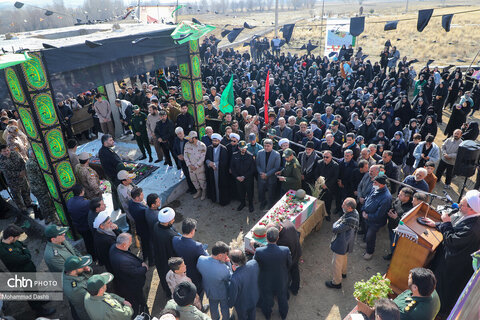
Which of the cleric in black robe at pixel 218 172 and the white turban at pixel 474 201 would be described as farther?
the cleric in black robe at pixel 218 172

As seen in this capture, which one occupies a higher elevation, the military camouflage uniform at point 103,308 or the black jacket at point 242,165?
the military camouflage uniform at point 103,308

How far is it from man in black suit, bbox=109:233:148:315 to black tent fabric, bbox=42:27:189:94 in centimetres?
343

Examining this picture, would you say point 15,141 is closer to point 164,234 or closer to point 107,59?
point 107,59

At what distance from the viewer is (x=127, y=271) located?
14.6 feet

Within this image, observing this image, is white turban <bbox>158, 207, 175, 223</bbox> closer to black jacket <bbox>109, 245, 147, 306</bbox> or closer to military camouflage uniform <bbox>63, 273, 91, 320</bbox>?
black jacket <bbox>109, 245, 147, 306</bbox>

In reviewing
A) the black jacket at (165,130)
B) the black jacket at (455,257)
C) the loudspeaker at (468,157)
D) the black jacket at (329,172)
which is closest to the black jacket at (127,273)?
the black jacket at (329,172)

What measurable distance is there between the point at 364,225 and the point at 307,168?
174 cm

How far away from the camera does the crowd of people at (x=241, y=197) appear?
4.15 meters

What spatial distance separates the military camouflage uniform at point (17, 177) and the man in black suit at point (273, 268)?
6123mm

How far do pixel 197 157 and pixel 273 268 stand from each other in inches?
159

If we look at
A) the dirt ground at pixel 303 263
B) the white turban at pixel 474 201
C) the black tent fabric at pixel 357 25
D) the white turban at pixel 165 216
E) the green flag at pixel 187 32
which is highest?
the green flag at pixel 187 32

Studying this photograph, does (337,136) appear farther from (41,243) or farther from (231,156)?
(41,243)

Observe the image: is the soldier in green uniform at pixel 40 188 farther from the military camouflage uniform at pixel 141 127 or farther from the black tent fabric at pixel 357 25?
the black tent fabric at pixel 357 25

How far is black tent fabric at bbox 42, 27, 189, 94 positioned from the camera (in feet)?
18.9
